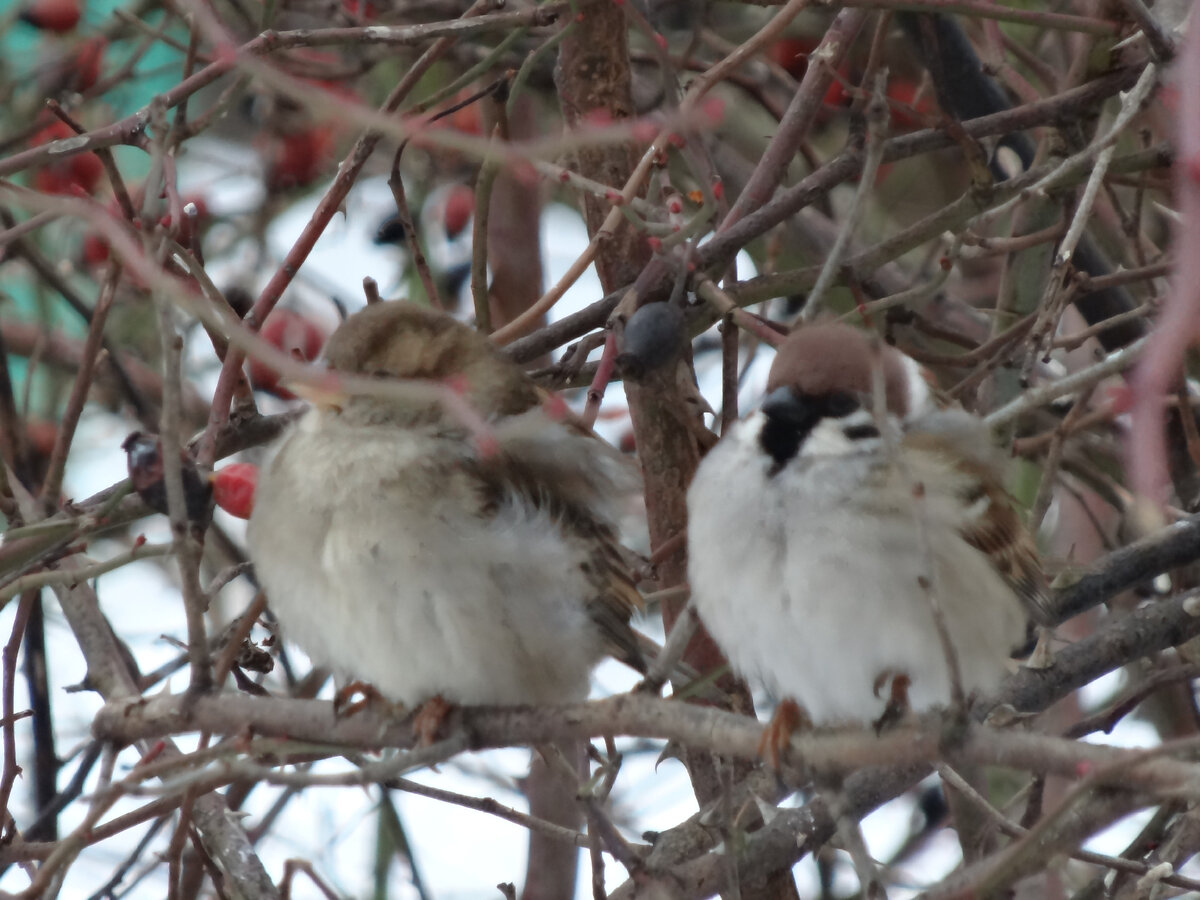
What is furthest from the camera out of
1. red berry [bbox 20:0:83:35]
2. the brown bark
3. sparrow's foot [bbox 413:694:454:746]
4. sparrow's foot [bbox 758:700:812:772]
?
red berry [bbox 20:0:83:35]

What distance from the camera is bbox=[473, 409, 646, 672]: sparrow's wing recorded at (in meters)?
2.64

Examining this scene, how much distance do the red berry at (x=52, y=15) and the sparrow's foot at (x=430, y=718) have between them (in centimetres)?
245

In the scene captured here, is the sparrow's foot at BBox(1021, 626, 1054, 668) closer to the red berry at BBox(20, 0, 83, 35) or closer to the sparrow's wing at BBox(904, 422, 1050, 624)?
the sparrow's wing at BBox(904, 422, 1050, 624)

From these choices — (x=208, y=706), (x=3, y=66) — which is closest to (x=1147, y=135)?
(x=208, y=706)

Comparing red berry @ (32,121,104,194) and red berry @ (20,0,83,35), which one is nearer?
red berry @ (20,0,83,35)

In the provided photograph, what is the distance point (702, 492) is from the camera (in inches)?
99.0

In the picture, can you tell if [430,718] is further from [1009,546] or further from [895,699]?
[1009,546]

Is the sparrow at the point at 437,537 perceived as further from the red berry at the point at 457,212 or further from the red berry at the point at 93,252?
the red berry at the point at 93,252

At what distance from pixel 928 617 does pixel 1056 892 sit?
1378mm

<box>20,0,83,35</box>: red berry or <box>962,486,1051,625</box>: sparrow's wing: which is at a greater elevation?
<box>20,0,83,35</box>: red berry

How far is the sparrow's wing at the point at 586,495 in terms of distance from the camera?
2.64m

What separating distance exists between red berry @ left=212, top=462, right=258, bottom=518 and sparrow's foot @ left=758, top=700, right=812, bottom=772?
2.93ft

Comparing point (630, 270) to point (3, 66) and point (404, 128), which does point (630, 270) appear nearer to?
point (404, 128)

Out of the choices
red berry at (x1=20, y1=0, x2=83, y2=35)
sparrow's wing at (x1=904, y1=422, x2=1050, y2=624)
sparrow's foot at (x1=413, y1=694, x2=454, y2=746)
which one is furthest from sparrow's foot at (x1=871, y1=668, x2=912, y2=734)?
red berry at (x1=20, y1=0, x2=83, y2=35)
